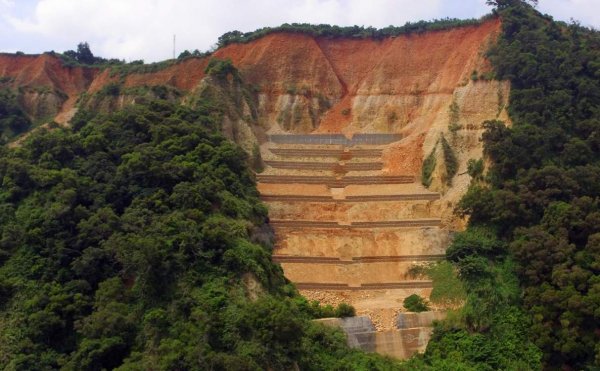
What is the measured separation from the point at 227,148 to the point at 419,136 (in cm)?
1339

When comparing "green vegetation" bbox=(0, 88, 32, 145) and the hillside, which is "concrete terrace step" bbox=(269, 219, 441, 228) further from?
"green vegetation" bbox=(0, 88, 32, 145)

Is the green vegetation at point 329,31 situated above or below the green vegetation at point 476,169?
above

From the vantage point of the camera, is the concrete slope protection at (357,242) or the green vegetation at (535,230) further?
the concrete slope protection at (357,242)

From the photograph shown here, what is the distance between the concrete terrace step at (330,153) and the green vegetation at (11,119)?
62.8 ft

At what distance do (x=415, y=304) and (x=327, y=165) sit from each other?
530 inches

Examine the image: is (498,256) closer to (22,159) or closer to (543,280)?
(543,280)

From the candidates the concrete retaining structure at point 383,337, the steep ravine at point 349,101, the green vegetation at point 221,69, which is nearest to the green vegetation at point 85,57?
the steep ravine at point 349,101

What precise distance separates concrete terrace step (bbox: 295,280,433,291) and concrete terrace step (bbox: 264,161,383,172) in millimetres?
10412

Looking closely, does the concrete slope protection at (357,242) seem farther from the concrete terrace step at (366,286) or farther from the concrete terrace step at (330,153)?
the concrete terrace step at (330,153)

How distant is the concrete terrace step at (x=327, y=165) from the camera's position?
138ft

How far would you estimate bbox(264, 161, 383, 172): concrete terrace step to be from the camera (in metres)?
42.1

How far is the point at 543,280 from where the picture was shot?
2981 centimetres

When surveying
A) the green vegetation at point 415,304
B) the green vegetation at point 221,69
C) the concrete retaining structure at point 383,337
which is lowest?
the concrete retaining structure at point 383,337

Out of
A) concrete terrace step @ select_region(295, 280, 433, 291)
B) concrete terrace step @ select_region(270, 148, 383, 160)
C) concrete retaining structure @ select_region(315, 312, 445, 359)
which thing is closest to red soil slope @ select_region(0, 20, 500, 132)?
concrete terrace step @ select_region(270, 148, 383, 160)
